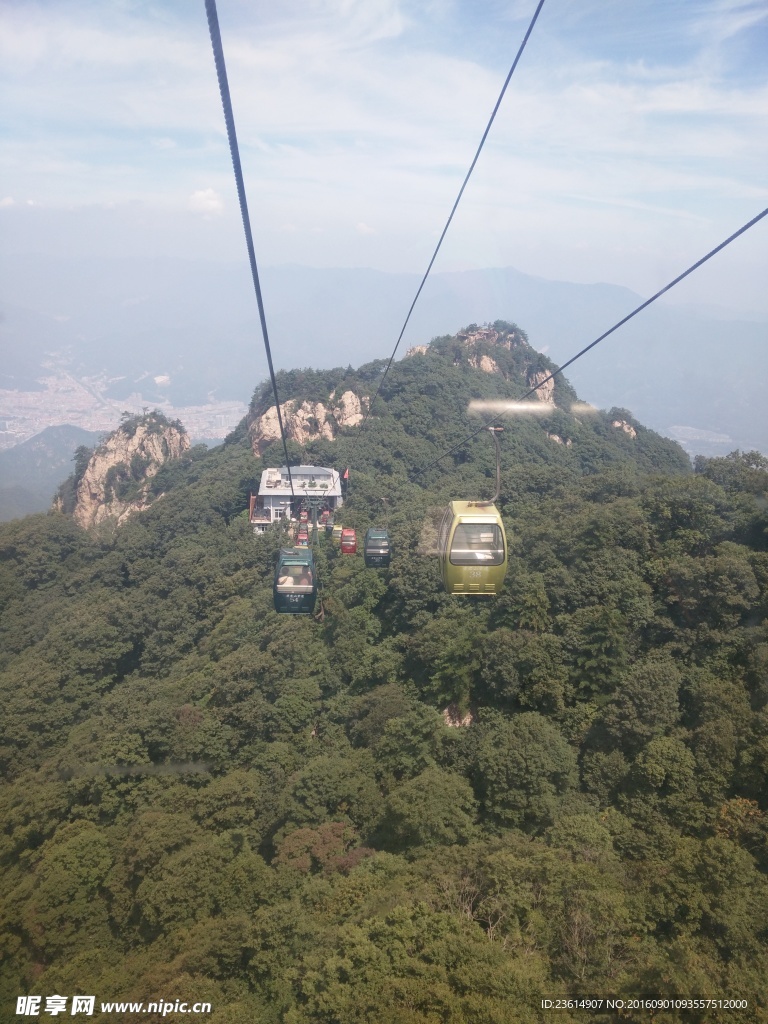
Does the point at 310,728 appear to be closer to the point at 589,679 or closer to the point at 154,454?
the point at 589,679

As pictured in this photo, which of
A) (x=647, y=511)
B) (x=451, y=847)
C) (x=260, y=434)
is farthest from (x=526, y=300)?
(x=451, y=847)

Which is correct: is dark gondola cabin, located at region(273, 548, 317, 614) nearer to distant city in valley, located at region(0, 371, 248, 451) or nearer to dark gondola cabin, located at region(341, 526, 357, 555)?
dark gondola cabin, located at region(341, 526, 357, 555)

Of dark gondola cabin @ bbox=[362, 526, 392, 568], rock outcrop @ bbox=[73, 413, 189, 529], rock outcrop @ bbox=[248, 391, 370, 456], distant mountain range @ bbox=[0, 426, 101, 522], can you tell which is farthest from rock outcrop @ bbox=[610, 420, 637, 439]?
distant mountain range @ bbox=[0, 426, 101, 522]

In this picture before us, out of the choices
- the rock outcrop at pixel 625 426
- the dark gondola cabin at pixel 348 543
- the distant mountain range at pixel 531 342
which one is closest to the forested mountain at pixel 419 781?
the dark gondola cabin at pixel 348 543

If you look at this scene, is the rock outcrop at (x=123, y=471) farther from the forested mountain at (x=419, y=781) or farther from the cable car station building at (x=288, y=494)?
the forested mountain at (x=419, y=781)

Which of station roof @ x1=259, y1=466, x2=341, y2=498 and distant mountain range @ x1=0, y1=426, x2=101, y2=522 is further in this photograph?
distant mountain range @ x1=0, y1=426, x2=101, y2=522

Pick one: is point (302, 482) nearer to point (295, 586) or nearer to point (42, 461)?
point (295, 586)

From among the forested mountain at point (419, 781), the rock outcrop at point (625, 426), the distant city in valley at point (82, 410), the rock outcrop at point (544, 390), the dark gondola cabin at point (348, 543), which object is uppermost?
the distant city in valley at point (82, 410)
